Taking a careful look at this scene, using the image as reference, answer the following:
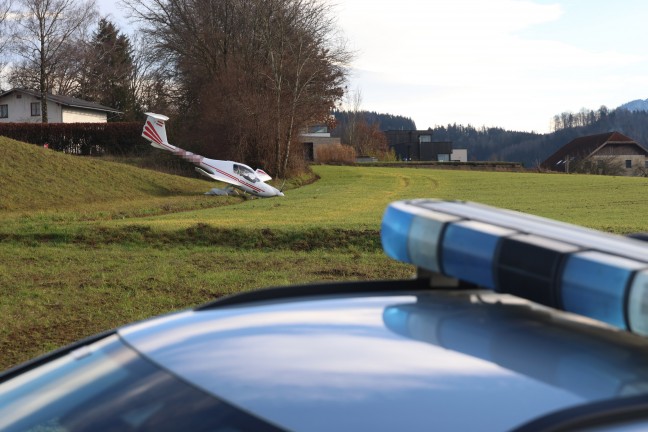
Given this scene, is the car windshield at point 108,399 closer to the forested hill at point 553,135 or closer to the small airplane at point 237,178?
the small airplane at point 237,178

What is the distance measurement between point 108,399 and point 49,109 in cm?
6580

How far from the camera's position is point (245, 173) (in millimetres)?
33906

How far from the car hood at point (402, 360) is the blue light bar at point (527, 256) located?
0.10 metres

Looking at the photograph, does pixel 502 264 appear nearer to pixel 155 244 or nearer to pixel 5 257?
pixel 5 257

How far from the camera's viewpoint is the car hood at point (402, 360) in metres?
1.35

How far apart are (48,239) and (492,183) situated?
3387 centimetres

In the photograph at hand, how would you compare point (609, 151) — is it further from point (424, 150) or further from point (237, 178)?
point (237, 178)

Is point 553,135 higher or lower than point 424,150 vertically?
higher

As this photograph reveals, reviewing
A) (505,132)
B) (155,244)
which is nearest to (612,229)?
(155,244)

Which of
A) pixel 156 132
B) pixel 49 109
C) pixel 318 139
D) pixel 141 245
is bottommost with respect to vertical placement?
pixel 141 245

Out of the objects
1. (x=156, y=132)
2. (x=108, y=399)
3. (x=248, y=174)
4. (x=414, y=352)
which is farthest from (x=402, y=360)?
(x=156, y=132)

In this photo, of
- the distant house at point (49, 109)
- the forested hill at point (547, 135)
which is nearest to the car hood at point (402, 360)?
the distant house at point (49, 109)

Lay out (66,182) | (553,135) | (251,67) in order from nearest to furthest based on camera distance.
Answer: (66,182), (251,67), (553,135)

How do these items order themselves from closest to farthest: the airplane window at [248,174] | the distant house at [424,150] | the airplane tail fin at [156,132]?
1. the airplane window at [248,174]
2. the airplane tail fin at [156,132]
3. the distant house at [424,150]
